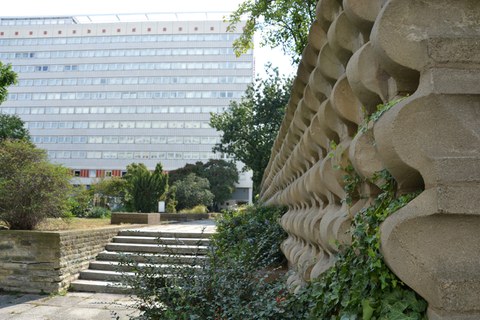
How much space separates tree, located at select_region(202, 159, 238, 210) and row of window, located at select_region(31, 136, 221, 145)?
1196cm

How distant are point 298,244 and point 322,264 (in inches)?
43.7

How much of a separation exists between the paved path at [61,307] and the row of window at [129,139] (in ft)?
191

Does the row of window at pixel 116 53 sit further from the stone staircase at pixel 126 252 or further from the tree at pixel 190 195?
the stone staircase at pixel 126 252

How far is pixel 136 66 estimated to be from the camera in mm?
70750

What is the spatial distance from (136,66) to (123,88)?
4.68 metres

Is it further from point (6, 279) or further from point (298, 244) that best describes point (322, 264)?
point (6, 279)

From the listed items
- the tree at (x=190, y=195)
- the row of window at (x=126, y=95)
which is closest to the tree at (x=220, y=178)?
the tree at (x=190, y=195)

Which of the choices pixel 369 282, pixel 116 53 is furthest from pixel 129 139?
pixel 369 282

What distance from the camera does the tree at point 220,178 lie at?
52.3m

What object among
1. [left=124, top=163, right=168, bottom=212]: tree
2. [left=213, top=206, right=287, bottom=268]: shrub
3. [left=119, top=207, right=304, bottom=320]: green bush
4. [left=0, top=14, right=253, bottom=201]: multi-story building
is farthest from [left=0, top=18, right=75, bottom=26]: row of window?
[left=119, top=207, right=304, bottom=320]: green bush

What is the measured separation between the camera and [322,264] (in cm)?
213

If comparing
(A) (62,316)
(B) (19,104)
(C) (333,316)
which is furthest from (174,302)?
(B) (19,104)

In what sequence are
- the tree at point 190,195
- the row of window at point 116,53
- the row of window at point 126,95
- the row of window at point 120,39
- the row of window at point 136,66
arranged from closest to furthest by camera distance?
1. the tree at point 190,195
2. the row of window at point 126,95
3. the row of window at point 136,66
4. the row of window at point 116,53
5. the row of window at point 120,39

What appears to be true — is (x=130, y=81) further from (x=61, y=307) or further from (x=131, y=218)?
(x=61, y=307)
